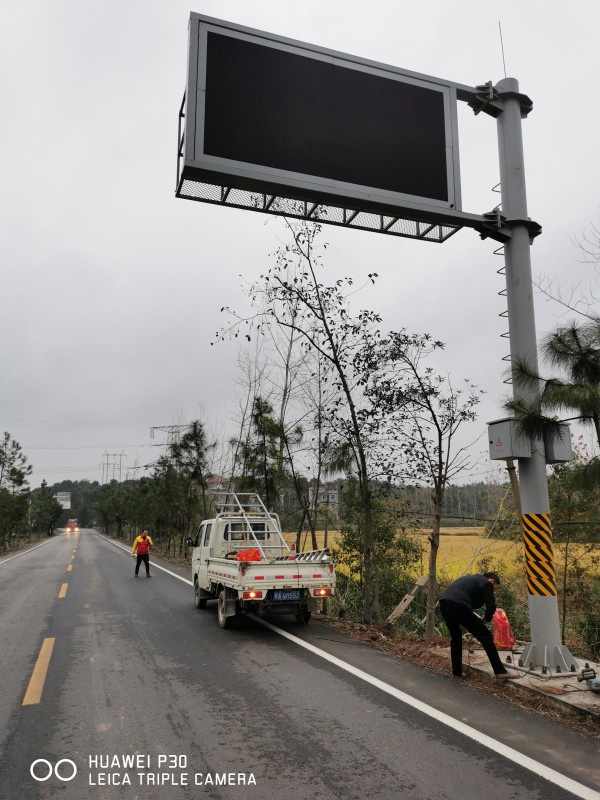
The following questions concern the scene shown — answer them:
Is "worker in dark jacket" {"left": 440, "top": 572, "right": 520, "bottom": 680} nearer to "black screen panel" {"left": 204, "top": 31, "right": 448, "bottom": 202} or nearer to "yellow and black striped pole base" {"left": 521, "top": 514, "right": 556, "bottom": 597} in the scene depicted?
"yellow and black striped pole base" {"left": 521, "top": 514, "right": 556, "bottom": 597}

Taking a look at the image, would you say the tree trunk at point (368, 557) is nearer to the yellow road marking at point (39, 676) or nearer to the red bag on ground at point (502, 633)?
the red bag on ground at point (502, 633)

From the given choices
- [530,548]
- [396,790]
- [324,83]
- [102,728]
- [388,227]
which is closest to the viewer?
[396,790]

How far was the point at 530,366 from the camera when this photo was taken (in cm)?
706

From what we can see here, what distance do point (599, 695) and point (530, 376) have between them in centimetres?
342

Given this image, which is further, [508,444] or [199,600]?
[199,600]

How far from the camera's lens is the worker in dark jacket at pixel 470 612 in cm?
695

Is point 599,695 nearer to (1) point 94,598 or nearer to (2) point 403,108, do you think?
(2) point 403,108

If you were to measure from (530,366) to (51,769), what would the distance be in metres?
6.29

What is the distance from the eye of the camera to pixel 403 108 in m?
8.95

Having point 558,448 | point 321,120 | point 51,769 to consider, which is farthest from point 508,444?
point 51,769

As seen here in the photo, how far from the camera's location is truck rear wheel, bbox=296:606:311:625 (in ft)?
35.0

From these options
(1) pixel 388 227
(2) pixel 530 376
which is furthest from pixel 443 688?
(1) pixel 388 227

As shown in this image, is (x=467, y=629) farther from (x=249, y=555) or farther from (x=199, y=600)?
(x=199, y=600)

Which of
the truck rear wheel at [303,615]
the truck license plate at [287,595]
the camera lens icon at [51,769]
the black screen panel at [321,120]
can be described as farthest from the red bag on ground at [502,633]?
the black screen panel at [321,120]
